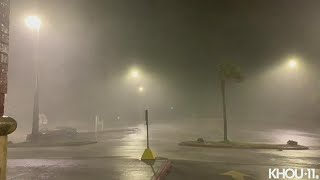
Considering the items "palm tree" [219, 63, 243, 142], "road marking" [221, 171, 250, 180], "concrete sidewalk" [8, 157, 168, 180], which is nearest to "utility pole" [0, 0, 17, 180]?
"concrete sidewalk" [8, 157, 168, 180]

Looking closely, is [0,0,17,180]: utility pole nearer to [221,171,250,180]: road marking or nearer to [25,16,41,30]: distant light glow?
[221,171,250,180]: road marking

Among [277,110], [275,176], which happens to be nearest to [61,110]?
[277,110]

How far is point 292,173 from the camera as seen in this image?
44.0ft

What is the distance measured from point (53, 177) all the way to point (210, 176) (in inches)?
214

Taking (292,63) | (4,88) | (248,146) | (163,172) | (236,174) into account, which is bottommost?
(248,146)

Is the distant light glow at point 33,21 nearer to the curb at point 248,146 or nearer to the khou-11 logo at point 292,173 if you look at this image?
the curb at point 248,146

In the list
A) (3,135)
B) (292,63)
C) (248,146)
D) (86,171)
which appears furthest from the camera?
(292,63)

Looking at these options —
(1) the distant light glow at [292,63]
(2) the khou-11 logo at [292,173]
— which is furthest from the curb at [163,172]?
(1) the distant light glow at [292,63]

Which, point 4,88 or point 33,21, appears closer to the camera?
point 4,88

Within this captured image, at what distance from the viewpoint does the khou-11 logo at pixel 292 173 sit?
12.7 m

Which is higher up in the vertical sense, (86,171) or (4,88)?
(4,88)

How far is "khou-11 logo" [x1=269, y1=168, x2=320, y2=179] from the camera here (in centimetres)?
1266

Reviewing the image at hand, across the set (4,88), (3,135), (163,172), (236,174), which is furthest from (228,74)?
(3,135)

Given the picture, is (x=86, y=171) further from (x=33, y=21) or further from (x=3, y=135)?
(x=33, y=21)
